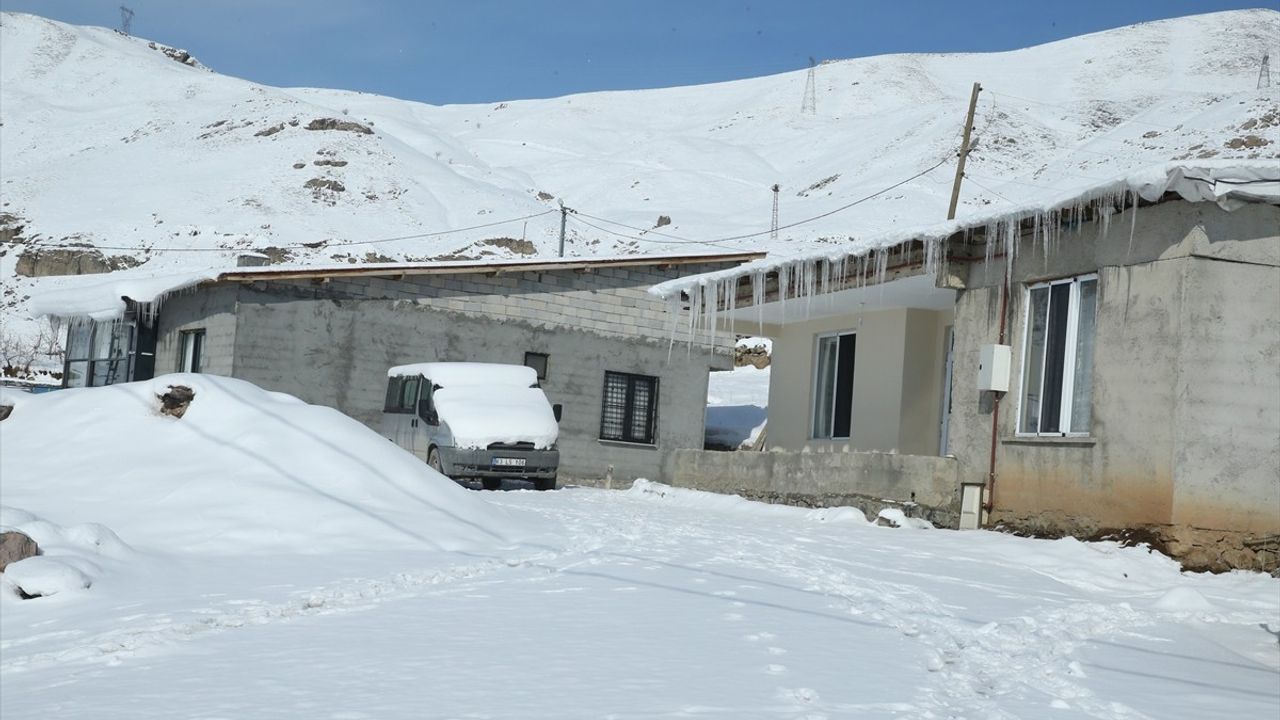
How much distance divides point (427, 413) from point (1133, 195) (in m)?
11.2

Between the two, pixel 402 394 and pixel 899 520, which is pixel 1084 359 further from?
pixel 402 394

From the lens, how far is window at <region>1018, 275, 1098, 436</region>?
39.0ft

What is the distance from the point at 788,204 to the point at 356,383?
52.7 metres

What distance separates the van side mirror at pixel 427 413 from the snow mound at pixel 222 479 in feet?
18.6

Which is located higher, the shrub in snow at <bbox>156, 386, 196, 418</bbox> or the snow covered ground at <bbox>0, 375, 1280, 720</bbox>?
the shrub in snow at <bbox>156, 386, 196, 418</bbox>

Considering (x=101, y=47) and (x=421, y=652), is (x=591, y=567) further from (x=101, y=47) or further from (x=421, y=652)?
(x=101, y=47)

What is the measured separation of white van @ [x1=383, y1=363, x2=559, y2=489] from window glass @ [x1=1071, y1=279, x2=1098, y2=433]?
8467 mm

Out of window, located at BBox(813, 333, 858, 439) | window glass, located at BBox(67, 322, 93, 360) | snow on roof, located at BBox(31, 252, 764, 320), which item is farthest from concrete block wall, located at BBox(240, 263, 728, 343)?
window, located at BBox(813, 333, 858, 439)

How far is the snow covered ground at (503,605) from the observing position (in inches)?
213

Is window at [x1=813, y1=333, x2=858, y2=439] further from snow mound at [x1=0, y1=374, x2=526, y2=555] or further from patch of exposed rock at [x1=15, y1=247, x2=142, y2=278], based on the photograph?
patch of exposed rock at [x1=15, y1=247, x2=142, y2=278]

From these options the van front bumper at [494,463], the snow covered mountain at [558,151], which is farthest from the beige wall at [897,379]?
the snow covered mountain at [558,151]

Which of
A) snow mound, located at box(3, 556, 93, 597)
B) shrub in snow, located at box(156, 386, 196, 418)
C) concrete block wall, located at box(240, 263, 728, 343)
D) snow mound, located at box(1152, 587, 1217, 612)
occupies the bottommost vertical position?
snow mound, located at box(3, 556, 93, 597)

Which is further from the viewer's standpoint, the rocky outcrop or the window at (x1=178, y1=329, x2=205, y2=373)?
the window at (x1=178, y1=329, x2=205, y2=373)

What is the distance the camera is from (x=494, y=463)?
1800 cm
